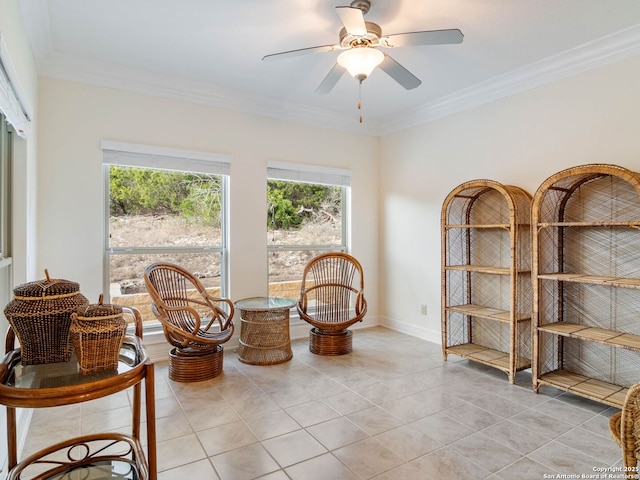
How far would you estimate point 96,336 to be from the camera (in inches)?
53.5

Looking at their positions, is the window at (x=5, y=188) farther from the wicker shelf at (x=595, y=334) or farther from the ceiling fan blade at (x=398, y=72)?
the wicker shelf at (x=595, y=334)

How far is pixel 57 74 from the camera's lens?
3.23m

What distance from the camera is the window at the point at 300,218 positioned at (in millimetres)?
4414

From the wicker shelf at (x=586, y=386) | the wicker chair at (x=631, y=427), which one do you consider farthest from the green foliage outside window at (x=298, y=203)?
the wicker chair at (x=631, y=427)

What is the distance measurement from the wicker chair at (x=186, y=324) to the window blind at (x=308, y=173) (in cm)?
149

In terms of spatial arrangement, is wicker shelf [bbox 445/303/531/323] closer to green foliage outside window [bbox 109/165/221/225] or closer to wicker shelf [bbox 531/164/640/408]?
wicker shelf [bbox 531/164/640/408]

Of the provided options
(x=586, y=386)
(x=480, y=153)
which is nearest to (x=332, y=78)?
(x=480, y=153)

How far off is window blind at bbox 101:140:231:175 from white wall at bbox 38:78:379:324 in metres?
0.07

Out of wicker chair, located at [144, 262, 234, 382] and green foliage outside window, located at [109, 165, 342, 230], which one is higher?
green foliage outside window, located at [109, 165, 342, 230]

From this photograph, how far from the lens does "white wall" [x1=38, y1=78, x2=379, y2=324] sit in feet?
10.6

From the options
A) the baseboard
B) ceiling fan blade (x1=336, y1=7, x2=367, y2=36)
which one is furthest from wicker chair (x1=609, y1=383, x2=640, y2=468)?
the baseboard

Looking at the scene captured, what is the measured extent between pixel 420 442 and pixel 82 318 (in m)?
1.92

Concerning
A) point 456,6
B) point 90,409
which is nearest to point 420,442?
point 90,409

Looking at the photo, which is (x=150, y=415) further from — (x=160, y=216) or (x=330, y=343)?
(x=160, y=216)
